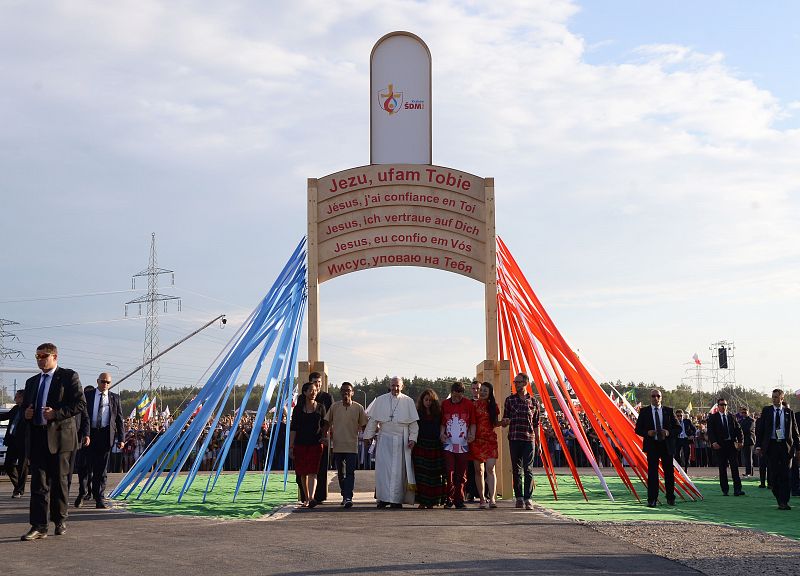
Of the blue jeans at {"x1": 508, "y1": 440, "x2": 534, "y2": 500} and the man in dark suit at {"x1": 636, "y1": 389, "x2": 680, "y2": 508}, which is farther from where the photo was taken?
the man in dark suit at {"x1": 636, "y1": 389, "x2": 680, "y2": 508}

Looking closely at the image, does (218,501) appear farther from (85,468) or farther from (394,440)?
(394,440)

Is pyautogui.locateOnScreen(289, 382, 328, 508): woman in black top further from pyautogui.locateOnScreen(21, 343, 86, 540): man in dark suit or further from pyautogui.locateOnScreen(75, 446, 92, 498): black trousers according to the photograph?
pyautogui.locateOnScreen(21, 343, 86, 540): man in dark suit

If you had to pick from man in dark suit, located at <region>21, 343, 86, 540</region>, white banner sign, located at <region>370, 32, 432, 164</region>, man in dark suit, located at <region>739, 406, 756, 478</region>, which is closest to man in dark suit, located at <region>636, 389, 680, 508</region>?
white banner sign, located at <region>370, 32, 432, 164</region>

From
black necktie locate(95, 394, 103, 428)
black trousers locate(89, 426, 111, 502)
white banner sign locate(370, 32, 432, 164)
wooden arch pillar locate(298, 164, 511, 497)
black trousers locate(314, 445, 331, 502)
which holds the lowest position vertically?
black trousers locate(314, 445, 331, 502)

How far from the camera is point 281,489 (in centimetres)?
1619

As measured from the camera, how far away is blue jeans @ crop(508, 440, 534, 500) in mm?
12402

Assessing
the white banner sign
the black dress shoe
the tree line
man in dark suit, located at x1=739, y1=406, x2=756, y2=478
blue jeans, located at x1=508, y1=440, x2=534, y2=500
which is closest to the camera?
the black dress shoe

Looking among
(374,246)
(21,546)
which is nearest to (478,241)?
(374,246)

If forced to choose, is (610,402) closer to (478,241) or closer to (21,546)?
(478,241)

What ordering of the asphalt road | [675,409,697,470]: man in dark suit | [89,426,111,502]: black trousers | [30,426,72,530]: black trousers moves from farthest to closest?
[675,409,697,470]: man in dark suit → [89,426,111,502]: black trousers → [30,426,72,530]: black trousers → the asphalt road

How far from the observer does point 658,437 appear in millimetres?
13141

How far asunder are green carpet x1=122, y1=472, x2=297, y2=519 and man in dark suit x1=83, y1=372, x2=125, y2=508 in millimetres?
660

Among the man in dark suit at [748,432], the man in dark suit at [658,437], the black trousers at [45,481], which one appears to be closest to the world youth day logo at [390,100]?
the man in dark suit at [658,437]

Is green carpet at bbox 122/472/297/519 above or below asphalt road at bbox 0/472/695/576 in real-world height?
above
